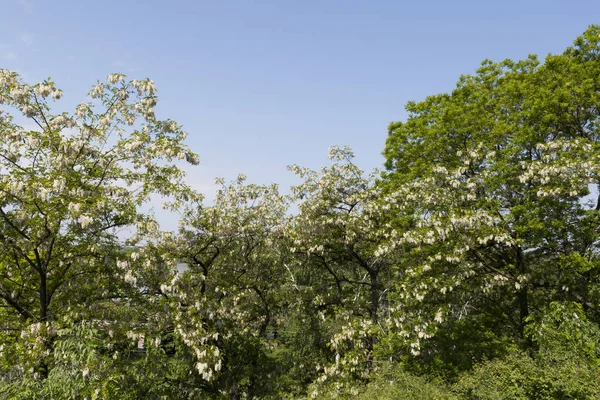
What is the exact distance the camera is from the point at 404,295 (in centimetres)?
1460

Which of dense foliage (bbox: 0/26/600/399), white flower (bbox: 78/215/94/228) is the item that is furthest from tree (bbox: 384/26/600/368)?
white flower (bbox: 78/215/94/228)

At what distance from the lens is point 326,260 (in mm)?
19547

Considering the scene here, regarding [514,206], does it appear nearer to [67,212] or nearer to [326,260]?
[326,260]

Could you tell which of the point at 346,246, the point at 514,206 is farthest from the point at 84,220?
the point at 514,206

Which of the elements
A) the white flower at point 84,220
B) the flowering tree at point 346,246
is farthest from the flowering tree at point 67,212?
the flowering tree at point 346,246

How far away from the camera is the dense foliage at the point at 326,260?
35.3 ft

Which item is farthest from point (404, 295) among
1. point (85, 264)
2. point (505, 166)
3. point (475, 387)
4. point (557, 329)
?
point (85, 264)

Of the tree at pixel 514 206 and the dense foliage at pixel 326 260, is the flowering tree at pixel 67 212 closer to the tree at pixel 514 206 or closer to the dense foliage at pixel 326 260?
the dense foliage at pixel 326 260

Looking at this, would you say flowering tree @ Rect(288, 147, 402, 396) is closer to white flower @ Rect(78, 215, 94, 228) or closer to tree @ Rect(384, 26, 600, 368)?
tree @ Rect(384, 26, 600, 368)

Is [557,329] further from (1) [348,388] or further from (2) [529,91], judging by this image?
(2) [529,91]

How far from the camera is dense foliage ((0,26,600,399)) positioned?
1077cm

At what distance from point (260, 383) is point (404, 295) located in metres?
7.85

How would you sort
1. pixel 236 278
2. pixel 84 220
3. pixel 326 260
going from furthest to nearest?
1. pixel 326 260
2. pixel 236 278
3. pixel 84 220

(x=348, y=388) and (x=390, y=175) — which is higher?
(x=390, y=175)
